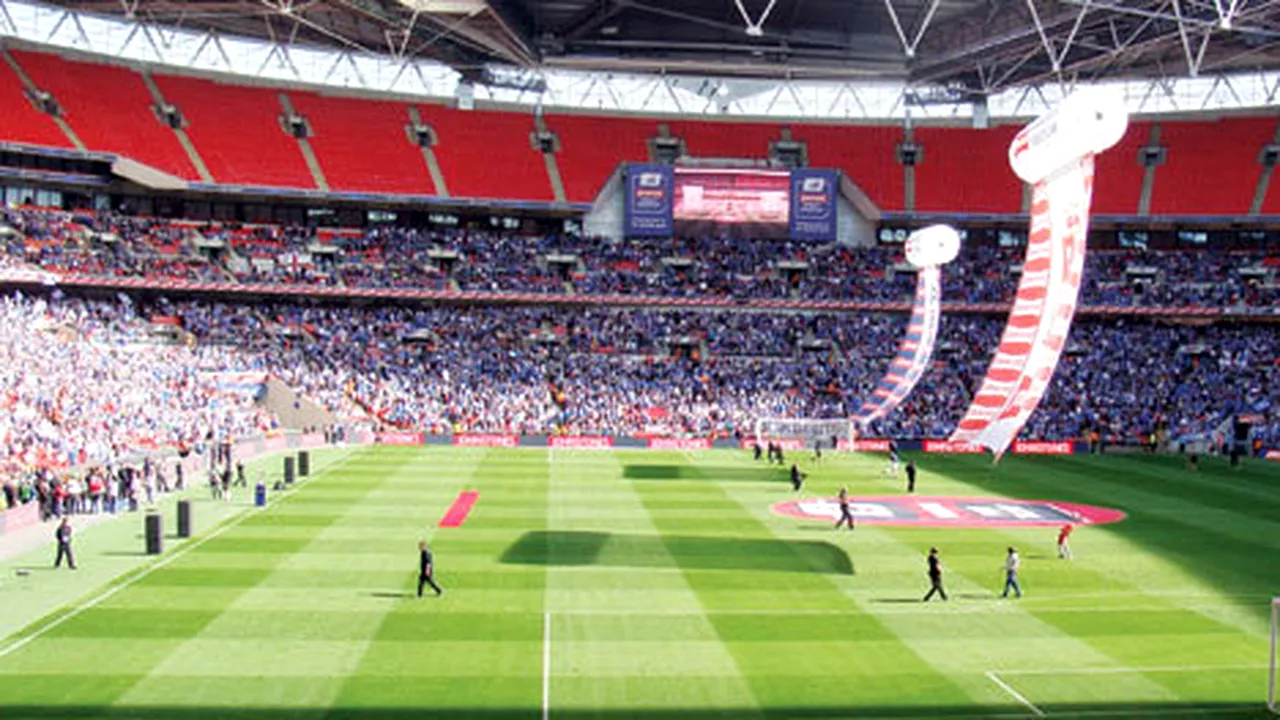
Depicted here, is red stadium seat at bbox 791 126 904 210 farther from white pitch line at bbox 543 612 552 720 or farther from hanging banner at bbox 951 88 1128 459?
white pitch line at bbox 543 612 552 720

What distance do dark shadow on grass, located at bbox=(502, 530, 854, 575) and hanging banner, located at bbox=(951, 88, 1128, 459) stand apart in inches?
192

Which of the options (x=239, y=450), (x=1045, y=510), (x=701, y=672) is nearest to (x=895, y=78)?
(x=1045, y=510)

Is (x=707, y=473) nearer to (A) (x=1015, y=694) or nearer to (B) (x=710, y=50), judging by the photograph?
(A) (x=1015, y=694)

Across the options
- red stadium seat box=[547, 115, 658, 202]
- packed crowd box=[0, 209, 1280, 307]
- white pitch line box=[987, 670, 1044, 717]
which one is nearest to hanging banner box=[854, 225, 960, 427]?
white pitch line box=[987, 670, 1044, 717]

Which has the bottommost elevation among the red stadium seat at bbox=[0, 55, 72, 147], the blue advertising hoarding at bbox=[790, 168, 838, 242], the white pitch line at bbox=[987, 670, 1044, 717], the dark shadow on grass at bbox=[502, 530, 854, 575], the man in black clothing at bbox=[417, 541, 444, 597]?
the white pitch line at bbox=[987, 670, 1044, 717]

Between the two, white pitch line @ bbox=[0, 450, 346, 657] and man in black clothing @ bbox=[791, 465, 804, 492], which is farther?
man in black clothing @ bbox=[791, 465, 804, 492]

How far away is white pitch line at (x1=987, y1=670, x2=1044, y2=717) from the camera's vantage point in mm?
15445

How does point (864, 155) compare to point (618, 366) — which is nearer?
point (618, 366)

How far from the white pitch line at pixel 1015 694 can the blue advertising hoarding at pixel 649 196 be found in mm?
51325

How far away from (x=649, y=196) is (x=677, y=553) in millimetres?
42964

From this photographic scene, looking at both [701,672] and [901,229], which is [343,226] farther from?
[701,672]

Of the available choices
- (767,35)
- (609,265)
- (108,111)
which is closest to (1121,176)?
(767,35)

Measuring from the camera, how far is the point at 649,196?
218ft

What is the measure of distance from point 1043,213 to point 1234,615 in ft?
Result: 28.7
